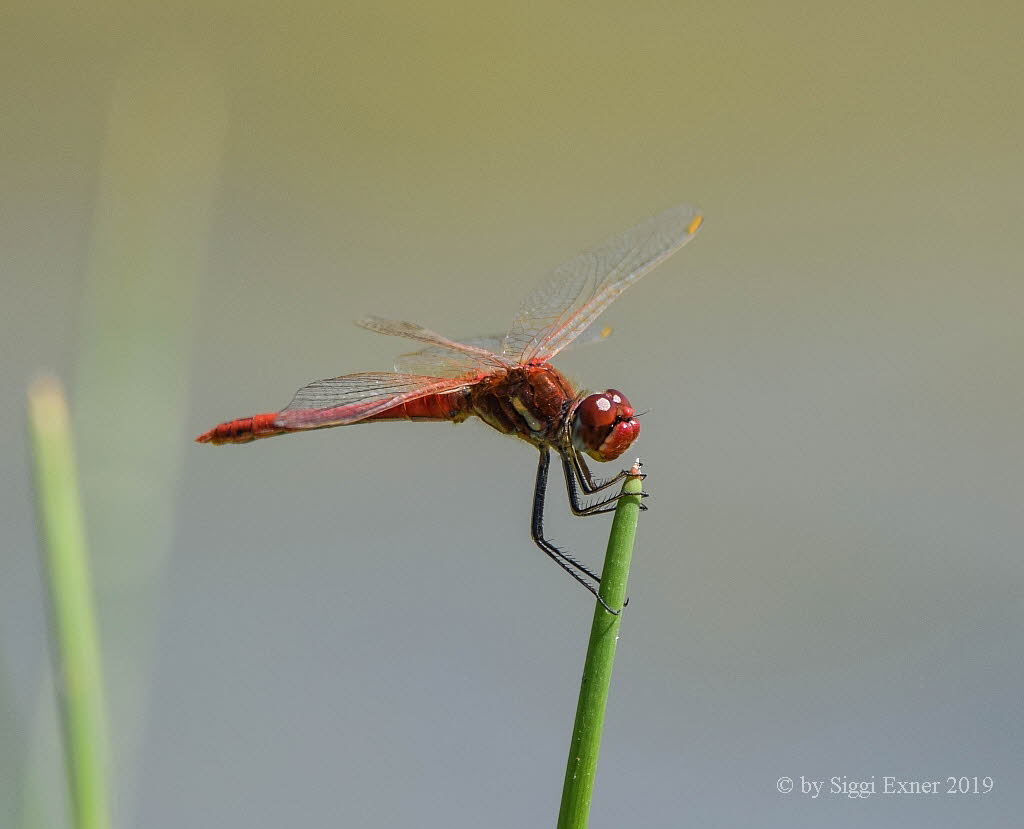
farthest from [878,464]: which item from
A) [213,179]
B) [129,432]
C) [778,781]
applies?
[129,432]

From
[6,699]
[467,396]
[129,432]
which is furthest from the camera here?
[467,396]

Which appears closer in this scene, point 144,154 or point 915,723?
point 144,154

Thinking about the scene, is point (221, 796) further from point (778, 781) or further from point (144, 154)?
point (144, 154)

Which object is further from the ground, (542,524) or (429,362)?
(429,362)

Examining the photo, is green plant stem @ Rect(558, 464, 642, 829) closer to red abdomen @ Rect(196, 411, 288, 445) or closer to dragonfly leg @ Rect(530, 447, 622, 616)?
dragonfly leg @ Rect(530, 447, 622, 616)

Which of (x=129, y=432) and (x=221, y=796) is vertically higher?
(x=129, y=432)

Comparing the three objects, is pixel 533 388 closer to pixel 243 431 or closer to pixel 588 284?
pixel 588 284

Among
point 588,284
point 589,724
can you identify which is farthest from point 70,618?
point 588,284
